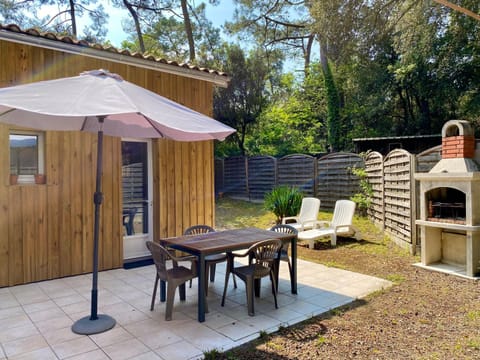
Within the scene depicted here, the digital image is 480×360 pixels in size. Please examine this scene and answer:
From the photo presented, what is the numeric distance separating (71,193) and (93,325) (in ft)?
7.94

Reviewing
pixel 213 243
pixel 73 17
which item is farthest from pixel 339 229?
pixel 73 17

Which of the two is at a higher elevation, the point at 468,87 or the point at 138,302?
the point at 468,87

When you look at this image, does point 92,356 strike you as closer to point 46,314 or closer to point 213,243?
point 46,314

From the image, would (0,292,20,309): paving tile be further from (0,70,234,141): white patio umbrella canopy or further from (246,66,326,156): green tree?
(246,66,326,156): green tree

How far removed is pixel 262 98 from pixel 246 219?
7.48 metres

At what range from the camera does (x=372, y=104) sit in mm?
15359

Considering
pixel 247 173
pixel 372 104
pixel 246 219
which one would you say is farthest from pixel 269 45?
pixel 246 219

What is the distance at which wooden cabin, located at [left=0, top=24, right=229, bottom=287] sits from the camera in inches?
183

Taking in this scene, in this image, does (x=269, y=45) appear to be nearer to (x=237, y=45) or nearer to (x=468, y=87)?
(x=237, y=45)

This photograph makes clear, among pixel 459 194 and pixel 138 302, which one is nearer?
pixel 138 302

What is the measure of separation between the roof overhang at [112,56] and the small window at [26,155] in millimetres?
1268

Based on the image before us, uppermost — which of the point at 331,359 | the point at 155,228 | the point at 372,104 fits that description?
the point at 372,104

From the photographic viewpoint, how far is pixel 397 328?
3.35 meters

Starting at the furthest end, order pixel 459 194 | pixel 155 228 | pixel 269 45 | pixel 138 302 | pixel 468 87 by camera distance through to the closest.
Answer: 1. pixel 269 45
2. pixel 468 87
3. pixel 155 228
4. pixel 459 194
5. pixel 138 302
